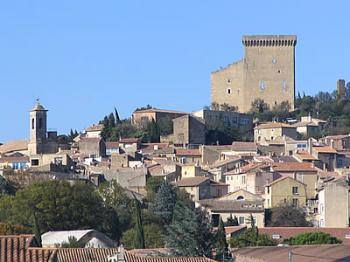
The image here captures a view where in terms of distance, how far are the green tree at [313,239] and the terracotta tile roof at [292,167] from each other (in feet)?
86.9

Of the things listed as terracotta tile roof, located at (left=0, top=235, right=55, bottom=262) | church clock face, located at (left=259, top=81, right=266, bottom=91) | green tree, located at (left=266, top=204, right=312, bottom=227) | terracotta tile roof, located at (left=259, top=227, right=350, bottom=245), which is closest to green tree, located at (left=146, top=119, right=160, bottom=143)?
church clock face, located at (left=259, top=81, right=266, bottom=91)

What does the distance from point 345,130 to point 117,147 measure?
2097 cm

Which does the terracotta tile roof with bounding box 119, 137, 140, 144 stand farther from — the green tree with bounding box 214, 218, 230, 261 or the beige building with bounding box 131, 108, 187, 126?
the green tree with bounding box 214, 218, 230, 261

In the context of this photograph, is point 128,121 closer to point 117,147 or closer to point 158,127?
point 158,127

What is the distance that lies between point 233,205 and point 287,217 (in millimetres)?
2991

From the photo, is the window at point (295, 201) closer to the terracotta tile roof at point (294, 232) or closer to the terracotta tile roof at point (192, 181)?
the terracotta tile roof at point (192, 181)

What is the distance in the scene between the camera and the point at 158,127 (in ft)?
351

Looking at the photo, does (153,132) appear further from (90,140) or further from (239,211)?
(239,211)

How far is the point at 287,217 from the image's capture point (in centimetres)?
7300

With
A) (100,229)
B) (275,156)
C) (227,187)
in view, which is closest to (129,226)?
(100,229)

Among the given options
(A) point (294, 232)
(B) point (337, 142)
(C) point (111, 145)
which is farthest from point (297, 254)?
(B) point (337, 142)

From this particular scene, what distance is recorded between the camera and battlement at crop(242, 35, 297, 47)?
4912 inches

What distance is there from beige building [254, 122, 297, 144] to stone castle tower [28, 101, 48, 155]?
1595 cm

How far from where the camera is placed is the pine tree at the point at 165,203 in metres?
67.8
